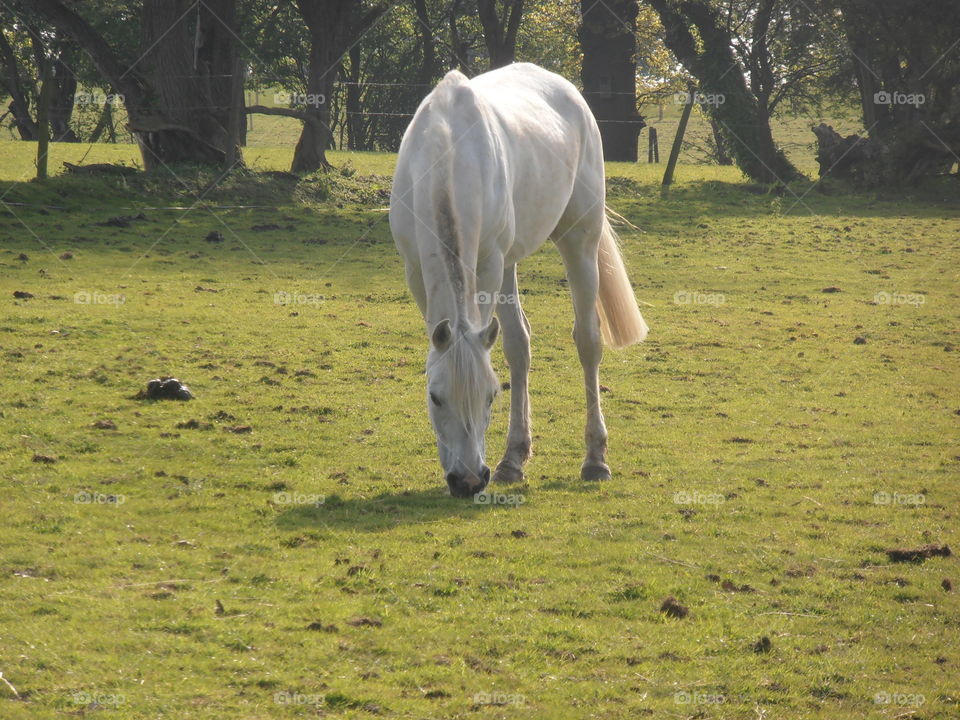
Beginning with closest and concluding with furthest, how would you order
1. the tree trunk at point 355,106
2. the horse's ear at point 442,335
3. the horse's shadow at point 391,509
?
the horse's ear at point 442,335, the horse's shadow at point 391,509, the tree trunk at point 355,106

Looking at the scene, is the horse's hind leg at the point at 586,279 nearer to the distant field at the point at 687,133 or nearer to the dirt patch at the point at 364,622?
the dirt patch at the point at 364,622

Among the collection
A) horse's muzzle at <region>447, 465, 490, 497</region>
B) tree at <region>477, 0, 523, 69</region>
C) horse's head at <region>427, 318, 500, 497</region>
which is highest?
tree at <region>477, 0, 523, 69</region>

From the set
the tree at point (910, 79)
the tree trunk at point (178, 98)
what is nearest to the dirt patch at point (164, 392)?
the tree trunk at point (178, 98)

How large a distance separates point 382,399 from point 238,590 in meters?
3.89

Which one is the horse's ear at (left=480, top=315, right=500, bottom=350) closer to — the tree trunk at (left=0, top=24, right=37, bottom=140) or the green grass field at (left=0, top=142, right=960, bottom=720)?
the green grass field at (left=0, top=142, right=960, bottom=720)

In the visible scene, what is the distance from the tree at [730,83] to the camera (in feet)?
79.5

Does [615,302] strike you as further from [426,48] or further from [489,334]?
[426,48]

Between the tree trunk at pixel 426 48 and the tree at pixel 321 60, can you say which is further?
the tree trunk at pixel 426 48

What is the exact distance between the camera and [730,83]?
24.4 metres

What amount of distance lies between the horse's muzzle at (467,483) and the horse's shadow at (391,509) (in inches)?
12.2

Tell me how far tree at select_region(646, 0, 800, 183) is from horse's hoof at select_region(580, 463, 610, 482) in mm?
18340

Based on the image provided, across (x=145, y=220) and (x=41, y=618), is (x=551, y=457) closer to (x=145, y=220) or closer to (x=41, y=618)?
(x=41, y=618)

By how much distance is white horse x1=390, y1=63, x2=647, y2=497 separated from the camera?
219 inches

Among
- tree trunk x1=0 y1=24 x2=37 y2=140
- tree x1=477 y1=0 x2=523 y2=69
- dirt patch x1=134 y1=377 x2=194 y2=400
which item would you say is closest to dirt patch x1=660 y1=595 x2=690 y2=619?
dirt patch x1=134 y1=377 x2=194 y2=400
